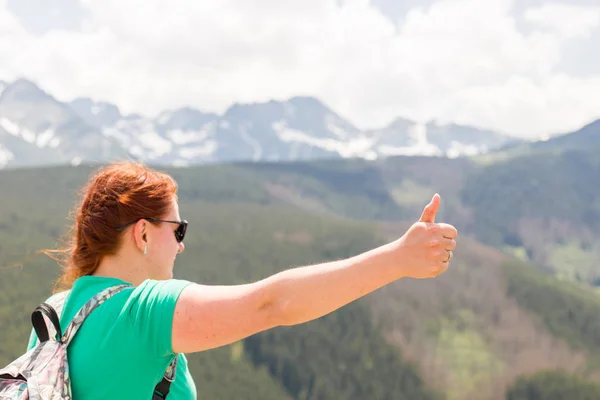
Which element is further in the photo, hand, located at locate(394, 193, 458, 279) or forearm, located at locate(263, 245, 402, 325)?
hand, located at locate(394, 193, 458, 279)

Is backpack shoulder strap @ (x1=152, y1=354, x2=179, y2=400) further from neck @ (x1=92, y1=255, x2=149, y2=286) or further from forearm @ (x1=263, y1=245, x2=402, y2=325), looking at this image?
forearm @ (x1=263, y1=245, x2=402, y2=325)

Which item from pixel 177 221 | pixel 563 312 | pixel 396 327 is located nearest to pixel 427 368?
pixel 396 327

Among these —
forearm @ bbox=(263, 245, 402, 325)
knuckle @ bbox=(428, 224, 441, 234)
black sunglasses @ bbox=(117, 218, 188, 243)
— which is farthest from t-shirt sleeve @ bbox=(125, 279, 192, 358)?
knuckle @ bbox=(428, 224, 441, 234)

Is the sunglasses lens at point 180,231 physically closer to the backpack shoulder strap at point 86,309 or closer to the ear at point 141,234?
the ear at point 141,234

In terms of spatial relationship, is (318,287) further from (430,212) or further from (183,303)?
(430,212)

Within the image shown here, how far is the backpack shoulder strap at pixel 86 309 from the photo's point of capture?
15.3 feet

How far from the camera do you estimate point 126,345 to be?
4.52 meters

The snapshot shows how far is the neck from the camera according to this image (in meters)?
5.19

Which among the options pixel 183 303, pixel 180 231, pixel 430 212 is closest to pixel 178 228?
pixel 180 231

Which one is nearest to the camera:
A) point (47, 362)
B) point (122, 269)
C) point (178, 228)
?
point (47, 362)

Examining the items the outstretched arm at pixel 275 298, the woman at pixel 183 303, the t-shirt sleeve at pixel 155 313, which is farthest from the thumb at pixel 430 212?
the t-shirt sleeve at pixel 155 313

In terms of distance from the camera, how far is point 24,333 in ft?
474

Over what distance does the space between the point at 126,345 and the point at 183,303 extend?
0.51 meters

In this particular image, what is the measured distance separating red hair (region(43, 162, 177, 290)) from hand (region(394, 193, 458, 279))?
1.86m
